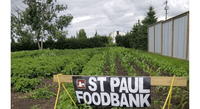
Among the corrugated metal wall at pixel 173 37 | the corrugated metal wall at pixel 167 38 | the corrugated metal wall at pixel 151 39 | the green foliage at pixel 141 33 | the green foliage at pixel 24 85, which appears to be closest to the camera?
the green foliage at pixel 24 85

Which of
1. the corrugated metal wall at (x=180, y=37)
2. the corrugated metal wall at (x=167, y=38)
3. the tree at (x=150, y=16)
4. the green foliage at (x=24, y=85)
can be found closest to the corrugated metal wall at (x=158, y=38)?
the corrugated metal wall at (x=167, y=38)

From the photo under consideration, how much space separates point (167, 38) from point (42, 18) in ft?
73.0

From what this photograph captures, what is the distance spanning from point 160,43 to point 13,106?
47.3ft

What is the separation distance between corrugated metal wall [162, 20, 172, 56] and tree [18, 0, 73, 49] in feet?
65.9

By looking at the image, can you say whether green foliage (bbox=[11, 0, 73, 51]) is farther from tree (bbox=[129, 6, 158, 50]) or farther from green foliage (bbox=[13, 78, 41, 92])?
green foliage (bbox=[13, 78, 41, 92])

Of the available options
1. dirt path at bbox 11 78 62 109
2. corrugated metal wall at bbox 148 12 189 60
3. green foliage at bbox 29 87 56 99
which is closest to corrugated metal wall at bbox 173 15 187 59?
corrugated metal wall at bbox 148 12 189 60

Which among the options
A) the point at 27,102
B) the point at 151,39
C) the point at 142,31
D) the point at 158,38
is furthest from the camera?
the point at 142,31

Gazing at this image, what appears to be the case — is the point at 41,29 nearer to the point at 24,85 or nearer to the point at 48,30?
the point at 48,30

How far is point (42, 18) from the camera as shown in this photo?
91.4 ft

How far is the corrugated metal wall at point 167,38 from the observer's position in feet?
43.3

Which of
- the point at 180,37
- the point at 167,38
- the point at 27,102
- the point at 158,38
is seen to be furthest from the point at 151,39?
the point at 27,102

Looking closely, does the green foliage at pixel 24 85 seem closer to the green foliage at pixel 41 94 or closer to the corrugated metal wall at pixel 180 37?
the green foliage at pixel 41 94

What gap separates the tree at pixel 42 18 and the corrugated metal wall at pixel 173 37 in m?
18.7

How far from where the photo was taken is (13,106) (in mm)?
3945
